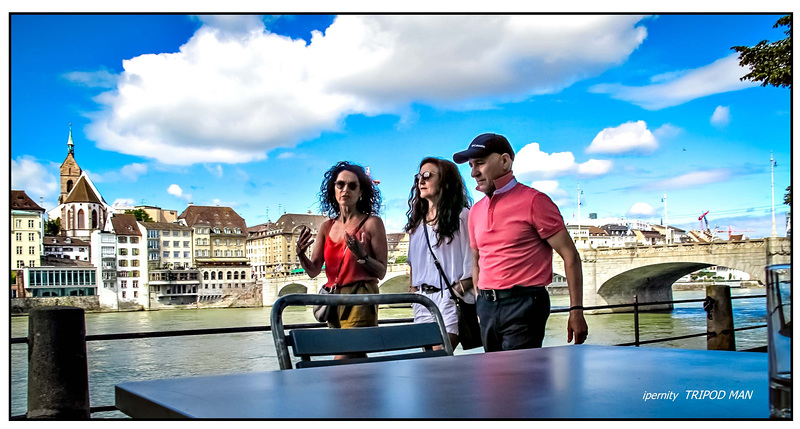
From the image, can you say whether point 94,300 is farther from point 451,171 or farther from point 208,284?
point 451,171

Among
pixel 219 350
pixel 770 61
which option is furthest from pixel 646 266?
pixel 770 61

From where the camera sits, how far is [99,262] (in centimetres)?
6619

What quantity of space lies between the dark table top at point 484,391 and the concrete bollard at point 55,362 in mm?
1416

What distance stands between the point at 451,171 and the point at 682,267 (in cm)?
3162

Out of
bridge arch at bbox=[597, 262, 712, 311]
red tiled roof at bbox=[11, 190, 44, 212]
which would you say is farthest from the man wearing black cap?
red tiled roof at bbox=[11, 190, 44, 212]

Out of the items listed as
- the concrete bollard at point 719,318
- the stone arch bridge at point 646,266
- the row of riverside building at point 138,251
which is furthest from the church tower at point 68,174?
the concrete bollard at point 719,318

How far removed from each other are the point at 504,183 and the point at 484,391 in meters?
1.61

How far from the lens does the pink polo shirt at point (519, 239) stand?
7.38ft

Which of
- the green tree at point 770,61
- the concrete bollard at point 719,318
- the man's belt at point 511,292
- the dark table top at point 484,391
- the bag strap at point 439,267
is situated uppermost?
the green tree at point 770,61

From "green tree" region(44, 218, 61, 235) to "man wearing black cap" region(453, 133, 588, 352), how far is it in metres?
74.9

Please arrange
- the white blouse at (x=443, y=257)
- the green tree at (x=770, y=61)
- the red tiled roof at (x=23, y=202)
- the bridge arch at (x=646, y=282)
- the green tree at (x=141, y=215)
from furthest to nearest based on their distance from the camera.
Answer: the green tree at (x=141, y=215), the red tiled roof at (x=23, y=202), the bridge arch at (x=646, y=282), the green tree at (x=770, y=61), the white blouse at (x=443, y=257)

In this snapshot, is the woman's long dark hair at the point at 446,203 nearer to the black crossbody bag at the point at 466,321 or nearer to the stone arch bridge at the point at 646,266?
the black crossbody bag at the point at 466,321

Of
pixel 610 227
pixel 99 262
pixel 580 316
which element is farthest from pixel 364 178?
pixel 610 227

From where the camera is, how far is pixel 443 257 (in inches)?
106
